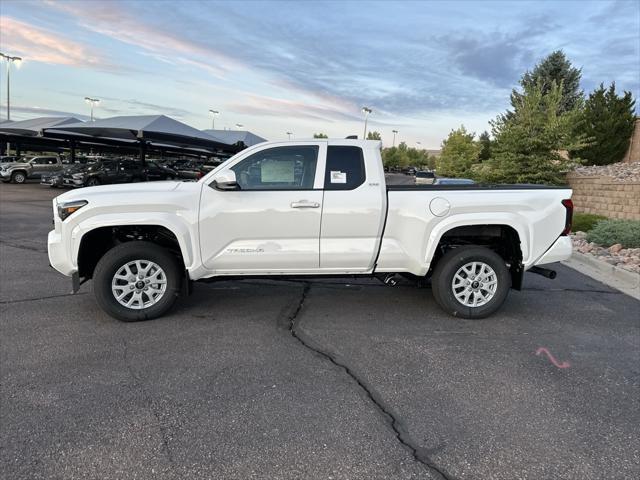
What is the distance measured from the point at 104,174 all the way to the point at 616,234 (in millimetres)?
22305

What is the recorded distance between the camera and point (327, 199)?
200 inches

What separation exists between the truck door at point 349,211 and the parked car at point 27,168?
28.9 meters

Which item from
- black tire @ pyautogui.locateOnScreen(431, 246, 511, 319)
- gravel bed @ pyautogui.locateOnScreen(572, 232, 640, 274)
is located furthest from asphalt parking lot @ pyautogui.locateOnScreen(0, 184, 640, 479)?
gravel bed @ pyautogui.locateOnScreen(572, 232, 640, 274)

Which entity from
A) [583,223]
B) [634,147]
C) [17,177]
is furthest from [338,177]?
[17,177]

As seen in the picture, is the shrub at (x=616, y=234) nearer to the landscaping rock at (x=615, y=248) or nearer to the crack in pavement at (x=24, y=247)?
the landscaping rock at (x=615, y=248)

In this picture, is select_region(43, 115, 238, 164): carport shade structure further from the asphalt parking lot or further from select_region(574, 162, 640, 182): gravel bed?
the asphalt parking lot

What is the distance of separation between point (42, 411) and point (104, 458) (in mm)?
810

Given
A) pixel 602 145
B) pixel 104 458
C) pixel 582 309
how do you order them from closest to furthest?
pixel 104 458 → pixel 582 309 → pixel 602 145

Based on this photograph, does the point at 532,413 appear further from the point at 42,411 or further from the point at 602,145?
the point at 602,145

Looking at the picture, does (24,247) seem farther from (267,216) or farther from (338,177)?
(338,177)

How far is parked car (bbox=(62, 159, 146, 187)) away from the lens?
23.7m

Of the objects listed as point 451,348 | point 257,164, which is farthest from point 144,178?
point 451,348

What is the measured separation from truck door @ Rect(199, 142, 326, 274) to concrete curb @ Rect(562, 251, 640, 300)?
4881mm

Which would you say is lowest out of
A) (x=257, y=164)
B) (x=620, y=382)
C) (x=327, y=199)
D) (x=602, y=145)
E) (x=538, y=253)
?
(x=620, y=382)
